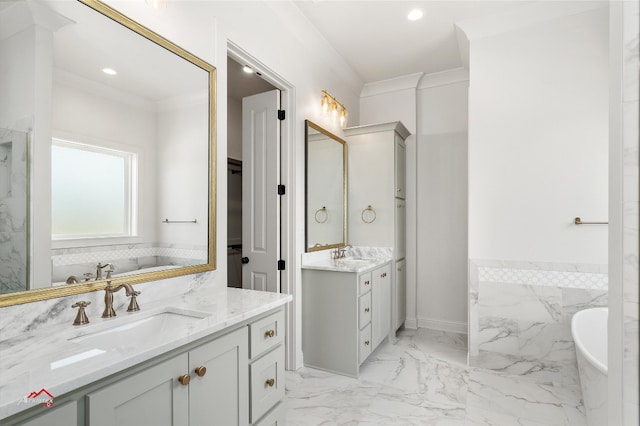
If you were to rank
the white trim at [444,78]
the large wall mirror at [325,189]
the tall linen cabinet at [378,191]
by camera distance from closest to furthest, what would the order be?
1. the large wall mirror at [325,189]
2. the tall linen cabinet at [378,191]
3. the white trim at [444,78]

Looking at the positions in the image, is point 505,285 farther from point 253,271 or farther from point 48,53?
point 48,53

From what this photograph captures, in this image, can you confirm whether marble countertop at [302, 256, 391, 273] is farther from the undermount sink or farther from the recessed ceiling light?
the recessed ceiling light

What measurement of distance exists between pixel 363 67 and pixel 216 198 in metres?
2.50

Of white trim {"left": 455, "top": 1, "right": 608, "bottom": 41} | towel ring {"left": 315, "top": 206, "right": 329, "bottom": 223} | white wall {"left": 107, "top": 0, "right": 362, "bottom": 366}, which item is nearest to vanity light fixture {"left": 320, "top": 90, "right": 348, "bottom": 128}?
white wall {"left": 107, "top": 0, "right": 362, "bottom": 366}

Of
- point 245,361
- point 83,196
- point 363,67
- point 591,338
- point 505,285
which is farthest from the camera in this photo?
point 363,67

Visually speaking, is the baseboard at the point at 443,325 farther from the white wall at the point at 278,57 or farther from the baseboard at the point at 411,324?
the white wall at the point at 278,57

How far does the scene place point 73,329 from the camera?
1.21 m

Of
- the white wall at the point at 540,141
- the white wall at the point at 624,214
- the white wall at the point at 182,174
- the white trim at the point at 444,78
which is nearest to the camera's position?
the white wall at the point at 624,214

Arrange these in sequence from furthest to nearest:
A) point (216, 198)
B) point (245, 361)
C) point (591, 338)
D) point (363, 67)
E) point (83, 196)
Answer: point (363, 67) → point (591, 338) → point (216, 198) → point (245, 361) → point (83, 196)

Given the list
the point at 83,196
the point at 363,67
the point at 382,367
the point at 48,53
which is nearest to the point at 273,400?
the point at 83,196

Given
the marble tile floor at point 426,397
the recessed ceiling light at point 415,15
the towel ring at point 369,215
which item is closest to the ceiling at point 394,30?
the recessed ceiling light at point 415,15

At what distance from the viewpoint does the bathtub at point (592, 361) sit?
5.07 ft

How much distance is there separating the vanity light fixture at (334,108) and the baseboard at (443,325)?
2.36m
